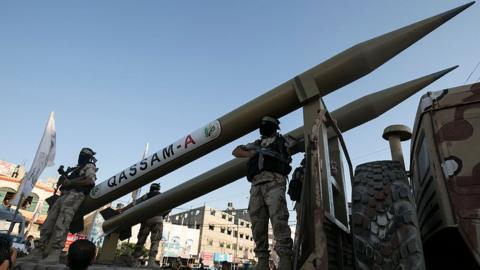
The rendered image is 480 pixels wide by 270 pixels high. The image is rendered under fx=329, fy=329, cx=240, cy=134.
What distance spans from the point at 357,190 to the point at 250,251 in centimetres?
6333

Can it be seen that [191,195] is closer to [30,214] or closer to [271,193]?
[271,193]

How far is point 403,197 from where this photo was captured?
2088mm

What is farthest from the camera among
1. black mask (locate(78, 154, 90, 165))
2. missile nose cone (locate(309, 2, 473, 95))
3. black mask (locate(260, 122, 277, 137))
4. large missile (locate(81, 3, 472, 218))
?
black mask (locate(78, 154, 90, 165))

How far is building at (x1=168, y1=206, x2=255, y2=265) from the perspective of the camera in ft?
161

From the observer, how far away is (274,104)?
4219 mm

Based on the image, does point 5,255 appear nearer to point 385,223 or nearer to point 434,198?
point 385,223

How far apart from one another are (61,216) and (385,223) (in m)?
4.89

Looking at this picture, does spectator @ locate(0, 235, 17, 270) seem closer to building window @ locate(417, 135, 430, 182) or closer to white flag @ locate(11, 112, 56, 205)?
building window @ locate(417, 135, 430, 182)

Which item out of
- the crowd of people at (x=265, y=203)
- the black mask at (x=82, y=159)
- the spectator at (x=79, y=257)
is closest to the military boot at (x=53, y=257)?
the crowd of people at (x=265, y=203)

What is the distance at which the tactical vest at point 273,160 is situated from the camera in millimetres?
3432

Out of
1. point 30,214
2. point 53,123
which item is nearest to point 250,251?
point 30,214

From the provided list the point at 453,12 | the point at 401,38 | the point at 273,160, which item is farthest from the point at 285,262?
the point at 453,12

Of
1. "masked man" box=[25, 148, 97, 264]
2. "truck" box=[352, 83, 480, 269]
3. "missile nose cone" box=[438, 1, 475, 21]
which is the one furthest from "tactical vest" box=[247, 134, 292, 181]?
"masked man" box=[25, 148, 97, 264]

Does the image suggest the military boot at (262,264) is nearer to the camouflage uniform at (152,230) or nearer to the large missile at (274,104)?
the large missile at (274,104)
